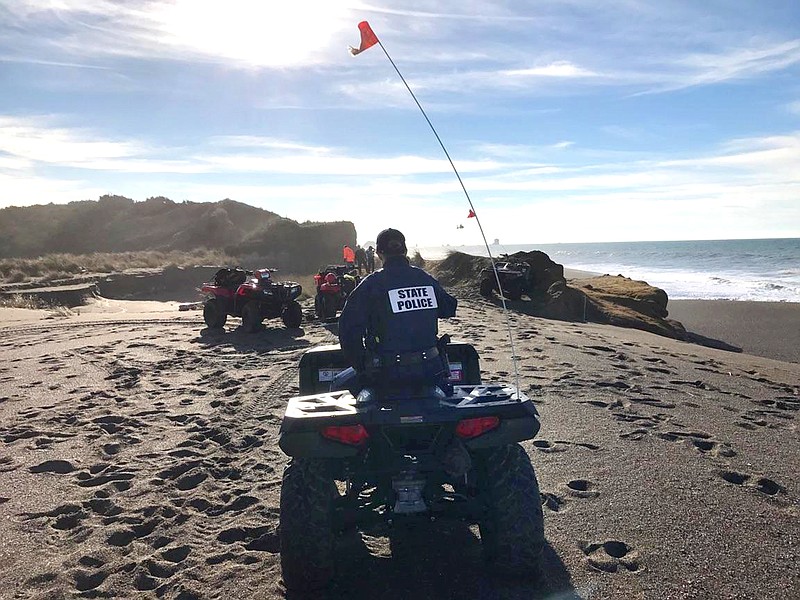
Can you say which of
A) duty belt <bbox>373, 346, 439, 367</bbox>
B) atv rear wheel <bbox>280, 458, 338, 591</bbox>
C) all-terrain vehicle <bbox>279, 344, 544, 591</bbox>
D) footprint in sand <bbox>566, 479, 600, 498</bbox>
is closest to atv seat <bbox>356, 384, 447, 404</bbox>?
all-terrain vehicle <bbox>279, 344, 544, 591</bbox>

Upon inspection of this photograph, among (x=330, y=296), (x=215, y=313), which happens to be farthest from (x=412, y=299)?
(x=330, y=296)

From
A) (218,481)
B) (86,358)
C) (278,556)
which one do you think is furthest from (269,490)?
(86,358)

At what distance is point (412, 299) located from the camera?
348cm

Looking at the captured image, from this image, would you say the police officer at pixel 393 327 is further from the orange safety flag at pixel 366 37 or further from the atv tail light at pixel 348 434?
the orange safety flag at pixel 366 37

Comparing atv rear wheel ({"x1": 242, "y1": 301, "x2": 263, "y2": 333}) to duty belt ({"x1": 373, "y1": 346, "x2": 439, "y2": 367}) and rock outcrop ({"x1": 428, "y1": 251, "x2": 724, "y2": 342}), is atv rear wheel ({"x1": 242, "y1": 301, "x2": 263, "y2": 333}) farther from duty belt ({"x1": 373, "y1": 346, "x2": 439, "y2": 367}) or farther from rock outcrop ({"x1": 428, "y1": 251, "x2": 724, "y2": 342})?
duty belt ({"x1": 373, "y1": 346, "x2": 439, "y2": 367})

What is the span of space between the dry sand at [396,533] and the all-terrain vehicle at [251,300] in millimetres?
3460

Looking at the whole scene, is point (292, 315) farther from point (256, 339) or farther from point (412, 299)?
point (412, 299)

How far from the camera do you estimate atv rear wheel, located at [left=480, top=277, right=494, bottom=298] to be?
57.4 feet

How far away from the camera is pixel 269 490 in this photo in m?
4.67


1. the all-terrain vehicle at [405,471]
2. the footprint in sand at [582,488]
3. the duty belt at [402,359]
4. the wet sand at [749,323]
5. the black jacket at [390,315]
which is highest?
the black jacket at [390,315]

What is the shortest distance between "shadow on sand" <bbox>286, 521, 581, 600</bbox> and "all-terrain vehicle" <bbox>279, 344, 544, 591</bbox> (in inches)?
5.7

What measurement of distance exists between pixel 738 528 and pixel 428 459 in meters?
2.22

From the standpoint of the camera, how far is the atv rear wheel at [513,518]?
3.14m

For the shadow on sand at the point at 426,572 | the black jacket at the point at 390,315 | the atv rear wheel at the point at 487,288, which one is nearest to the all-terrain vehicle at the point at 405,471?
the shadow on sand at the point at 426,572
